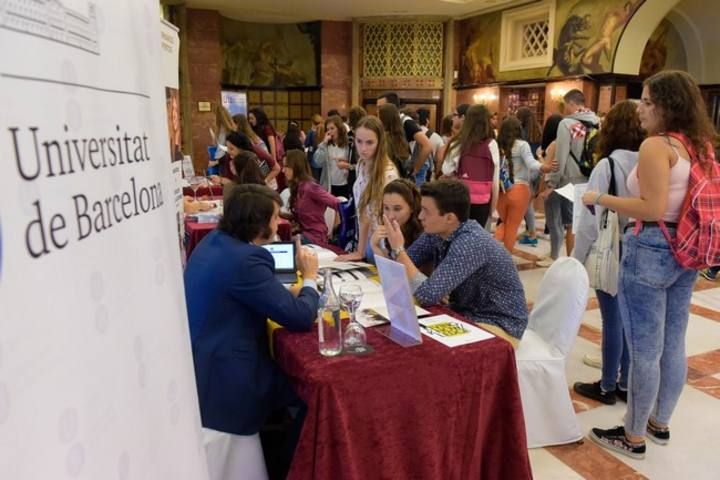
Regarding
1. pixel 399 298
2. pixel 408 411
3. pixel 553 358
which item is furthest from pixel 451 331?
pixel 553 358

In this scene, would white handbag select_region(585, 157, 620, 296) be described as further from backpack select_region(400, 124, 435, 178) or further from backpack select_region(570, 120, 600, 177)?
backpack select_region(400, 124, 435, 178)

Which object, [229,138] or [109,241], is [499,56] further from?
[109,241]

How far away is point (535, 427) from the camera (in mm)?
2400

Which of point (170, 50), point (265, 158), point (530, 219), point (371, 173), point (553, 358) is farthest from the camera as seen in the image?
point (530, 219)

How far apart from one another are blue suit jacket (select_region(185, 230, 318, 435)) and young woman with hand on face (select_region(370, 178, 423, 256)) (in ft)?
2.90

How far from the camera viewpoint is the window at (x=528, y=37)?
11.0m

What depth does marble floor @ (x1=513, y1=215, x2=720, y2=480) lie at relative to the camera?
2.28 metres

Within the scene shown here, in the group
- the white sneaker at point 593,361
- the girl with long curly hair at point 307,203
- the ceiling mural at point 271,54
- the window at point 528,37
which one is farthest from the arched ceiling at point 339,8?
the white sneaker at point 593,361

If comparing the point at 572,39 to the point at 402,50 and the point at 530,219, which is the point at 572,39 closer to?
the point at 402,50

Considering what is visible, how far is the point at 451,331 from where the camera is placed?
1.91m

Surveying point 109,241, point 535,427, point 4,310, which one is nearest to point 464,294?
point 535,427

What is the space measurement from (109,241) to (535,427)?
7.08 ft

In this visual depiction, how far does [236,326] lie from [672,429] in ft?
7.06

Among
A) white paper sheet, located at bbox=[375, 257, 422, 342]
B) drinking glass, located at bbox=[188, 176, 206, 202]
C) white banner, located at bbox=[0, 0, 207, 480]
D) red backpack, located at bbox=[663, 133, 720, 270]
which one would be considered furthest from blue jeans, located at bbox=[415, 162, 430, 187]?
white banner, located at bbox=[0, 0, 207, 480]
